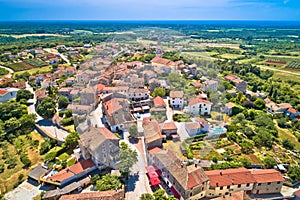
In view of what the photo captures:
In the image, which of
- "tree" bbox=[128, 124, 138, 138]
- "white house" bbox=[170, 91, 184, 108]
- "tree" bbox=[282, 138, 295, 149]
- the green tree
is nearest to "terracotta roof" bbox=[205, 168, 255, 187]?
the green tree

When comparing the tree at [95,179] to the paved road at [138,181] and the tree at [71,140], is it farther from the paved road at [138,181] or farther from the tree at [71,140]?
the tree at [71,140]

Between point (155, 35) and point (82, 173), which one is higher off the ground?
point (155, 35)

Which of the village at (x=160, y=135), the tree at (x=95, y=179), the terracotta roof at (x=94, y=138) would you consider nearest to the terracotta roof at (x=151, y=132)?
the village at (x=160, y=135)

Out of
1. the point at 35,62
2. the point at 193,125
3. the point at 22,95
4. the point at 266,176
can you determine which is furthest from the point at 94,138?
the point at 35,62

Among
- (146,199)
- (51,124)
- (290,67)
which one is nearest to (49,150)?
(51,124)

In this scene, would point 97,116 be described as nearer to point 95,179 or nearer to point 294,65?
point 95,179

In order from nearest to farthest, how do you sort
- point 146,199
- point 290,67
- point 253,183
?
point 146,199 < point 253,183 < point 290,67

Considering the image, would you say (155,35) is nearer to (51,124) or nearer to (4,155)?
(51,124)
